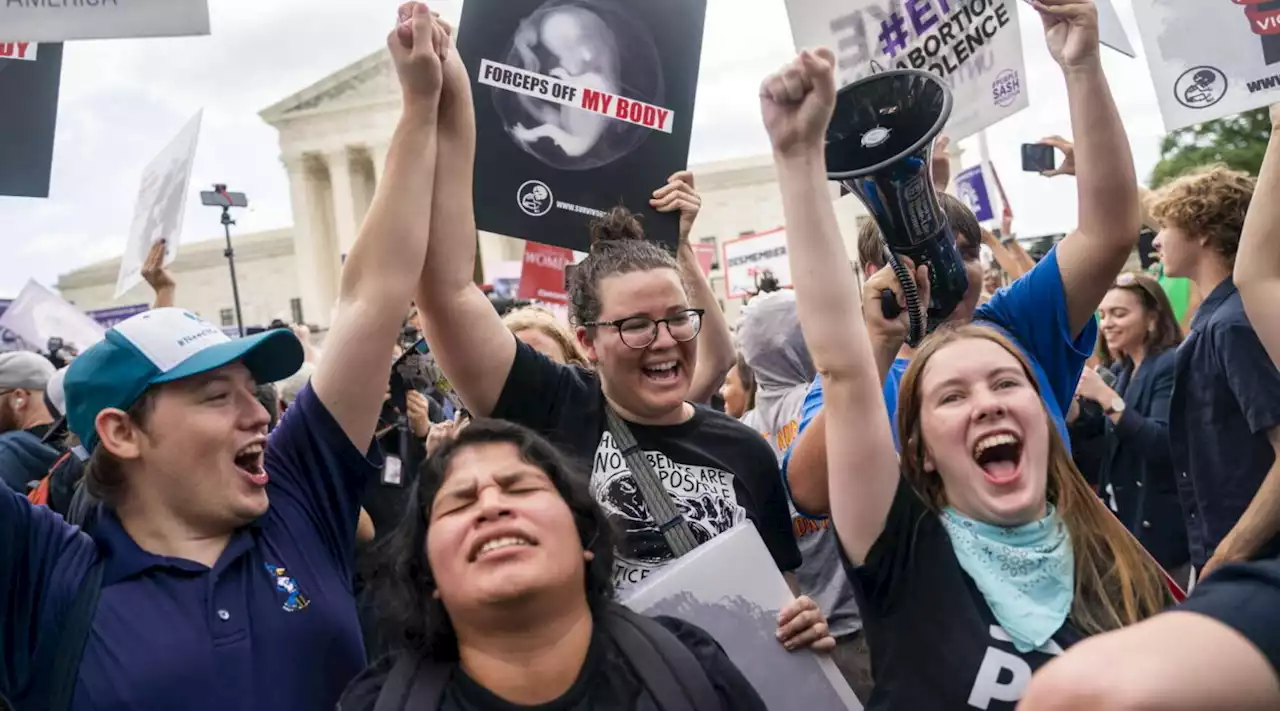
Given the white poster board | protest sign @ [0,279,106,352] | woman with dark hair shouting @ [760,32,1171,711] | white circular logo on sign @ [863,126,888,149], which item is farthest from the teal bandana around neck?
protest sign @ [0,279,106,352]

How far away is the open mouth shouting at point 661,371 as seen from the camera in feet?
7.50

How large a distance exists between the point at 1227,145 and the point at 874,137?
3307cm

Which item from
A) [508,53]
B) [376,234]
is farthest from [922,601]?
[508,53]

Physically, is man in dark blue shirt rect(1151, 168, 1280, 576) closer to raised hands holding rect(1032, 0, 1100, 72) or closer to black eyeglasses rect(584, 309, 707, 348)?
raised hands holding rect(1032, 0, 1100, 72)

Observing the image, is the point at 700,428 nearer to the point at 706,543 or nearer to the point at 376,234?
the point at 706,543

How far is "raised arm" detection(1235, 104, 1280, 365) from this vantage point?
239 cm

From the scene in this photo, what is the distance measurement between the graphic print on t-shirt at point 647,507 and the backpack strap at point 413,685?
19.9 inches

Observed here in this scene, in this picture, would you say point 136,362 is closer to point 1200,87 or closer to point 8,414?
point 1200,87

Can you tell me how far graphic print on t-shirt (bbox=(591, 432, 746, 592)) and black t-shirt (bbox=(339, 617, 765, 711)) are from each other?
37cm

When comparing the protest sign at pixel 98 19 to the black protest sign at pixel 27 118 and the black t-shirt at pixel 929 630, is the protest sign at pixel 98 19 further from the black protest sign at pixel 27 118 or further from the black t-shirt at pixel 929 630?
the black t-shirt at pixel 929 630

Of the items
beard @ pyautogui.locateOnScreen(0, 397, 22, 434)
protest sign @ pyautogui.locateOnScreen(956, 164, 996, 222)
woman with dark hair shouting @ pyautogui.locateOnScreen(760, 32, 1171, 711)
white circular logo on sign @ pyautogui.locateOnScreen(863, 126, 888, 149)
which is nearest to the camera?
woman with dark hair shouting @ pyautogui.locateOnScreen(760, 32, 1171, 711)

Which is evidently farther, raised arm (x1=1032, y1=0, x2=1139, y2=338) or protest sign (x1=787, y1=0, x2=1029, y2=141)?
protest sign (x1=787, y1=0, x2=1029, y2=141)

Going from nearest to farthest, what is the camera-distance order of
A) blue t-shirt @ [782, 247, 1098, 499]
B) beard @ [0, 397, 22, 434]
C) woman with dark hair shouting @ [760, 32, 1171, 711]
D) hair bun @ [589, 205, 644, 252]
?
woman with dark hair shouting @ [760, 32, 1171, 711]
blue t-shirt @ [782, 247, 1098, 499]
hair bun @ [589, 205, 644, 252]
beard @ [0, 397, 22, 434]

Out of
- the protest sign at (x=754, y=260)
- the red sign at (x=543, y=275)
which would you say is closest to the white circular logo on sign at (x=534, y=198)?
the red sign at (x=543, y=275)
